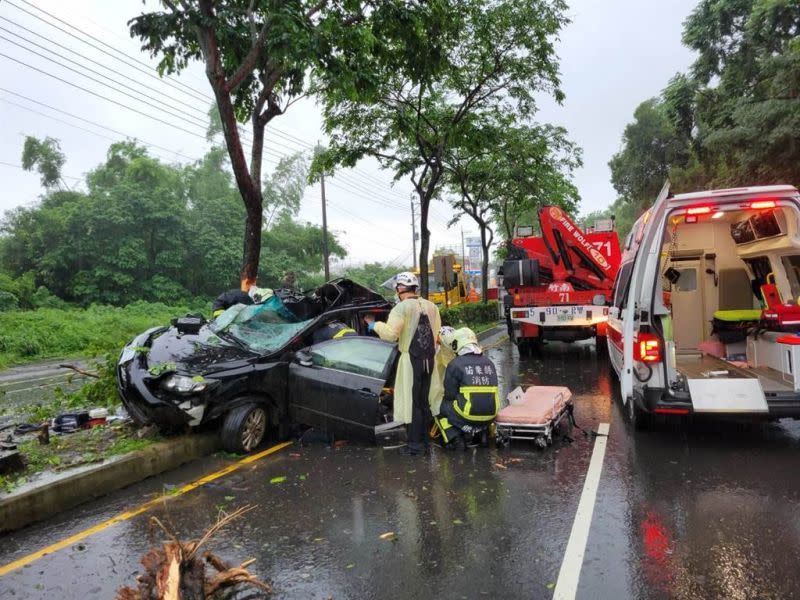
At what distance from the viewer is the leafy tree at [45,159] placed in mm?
34531

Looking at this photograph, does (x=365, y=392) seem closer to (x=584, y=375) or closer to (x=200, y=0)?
(x=584, y=375)

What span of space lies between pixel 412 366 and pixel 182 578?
10.7 ft

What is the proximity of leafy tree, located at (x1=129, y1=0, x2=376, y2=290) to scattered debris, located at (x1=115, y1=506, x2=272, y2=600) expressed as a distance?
656 cm

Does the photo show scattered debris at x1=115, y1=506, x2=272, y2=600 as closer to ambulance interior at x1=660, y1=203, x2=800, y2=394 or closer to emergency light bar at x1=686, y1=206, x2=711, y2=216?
ambulance interior at x1=660, y1=203, x2=800, y2=394

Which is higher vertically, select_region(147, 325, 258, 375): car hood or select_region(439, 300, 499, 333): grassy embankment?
select_region(439, 300, 499, 333): grassy embankment

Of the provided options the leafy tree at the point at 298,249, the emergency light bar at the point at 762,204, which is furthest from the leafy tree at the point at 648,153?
the emergency light bar at the point at 762,204

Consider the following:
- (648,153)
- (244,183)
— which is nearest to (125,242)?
(244,183)

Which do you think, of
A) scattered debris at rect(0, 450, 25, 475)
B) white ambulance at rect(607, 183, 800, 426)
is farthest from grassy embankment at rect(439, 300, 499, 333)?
scattered debris at rect(0, 450, 25, 475)

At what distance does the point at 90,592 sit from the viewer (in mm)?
3336

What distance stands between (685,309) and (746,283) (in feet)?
3.18

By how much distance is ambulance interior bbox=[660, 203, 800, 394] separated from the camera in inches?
245

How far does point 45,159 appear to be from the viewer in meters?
34.8

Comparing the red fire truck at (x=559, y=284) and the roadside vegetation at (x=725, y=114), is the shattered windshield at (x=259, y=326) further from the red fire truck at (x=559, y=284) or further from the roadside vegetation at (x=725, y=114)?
the roadside vegetation at (x=725, y=114)

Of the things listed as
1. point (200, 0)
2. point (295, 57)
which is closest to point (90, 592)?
point (295, 57)
